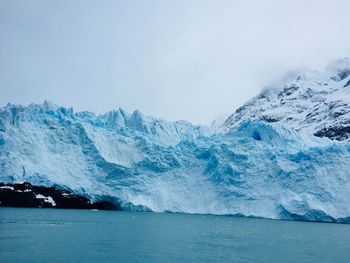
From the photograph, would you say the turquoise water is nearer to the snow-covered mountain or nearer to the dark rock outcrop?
the dark rock outcrop

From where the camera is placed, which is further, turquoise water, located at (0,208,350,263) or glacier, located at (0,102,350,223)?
glacier, located at (0,102,350,223)

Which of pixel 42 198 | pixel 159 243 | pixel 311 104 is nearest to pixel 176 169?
pixel 42 198

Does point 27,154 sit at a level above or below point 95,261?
above

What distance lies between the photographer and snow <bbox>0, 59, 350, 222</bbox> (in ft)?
108

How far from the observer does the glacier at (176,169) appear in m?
32.7

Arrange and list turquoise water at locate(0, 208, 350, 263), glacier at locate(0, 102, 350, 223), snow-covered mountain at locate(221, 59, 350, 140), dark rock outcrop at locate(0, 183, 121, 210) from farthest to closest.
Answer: snow-covered mountain at locate(221, 59, 350, 140), dark rock outcrop at locate(0, 183, 121, 210), glacier at locate(0, 102, 350, 223), turquoise water at locate(0, 208, 350, 263)

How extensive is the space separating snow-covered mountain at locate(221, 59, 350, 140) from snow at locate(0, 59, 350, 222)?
30474 millimetres

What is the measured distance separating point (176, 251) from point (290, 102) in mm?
75256

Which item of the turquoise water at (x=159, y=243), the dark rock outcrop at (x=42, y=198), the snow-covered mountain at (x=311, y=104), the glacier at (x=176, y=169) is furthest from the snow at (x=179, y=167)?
the snow-covered mountain at (x=311, y=104)

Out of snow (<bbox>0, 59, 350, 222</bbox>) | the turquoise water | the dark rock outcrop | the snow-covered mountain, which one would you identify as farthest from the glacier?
the snow-covered mountain

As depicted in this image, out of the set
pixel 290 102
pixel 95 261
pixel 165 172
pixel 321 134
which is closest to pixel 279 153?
pixel 165 172

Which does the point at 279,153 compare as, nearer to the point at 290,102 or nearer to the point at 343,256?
the point at 343,256

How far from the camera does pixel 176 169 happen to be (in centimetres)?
3747

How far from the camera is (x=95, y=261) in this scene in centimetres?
1447
